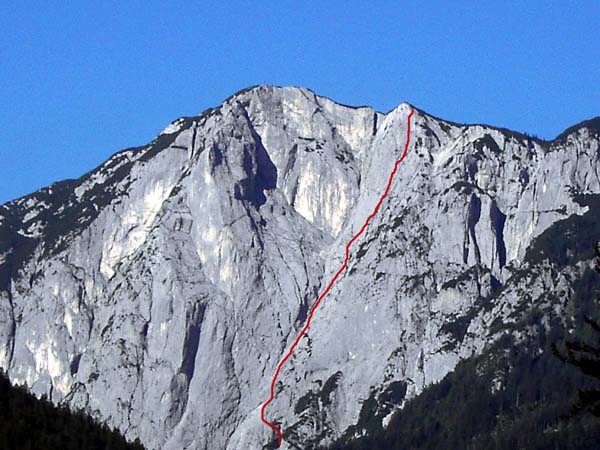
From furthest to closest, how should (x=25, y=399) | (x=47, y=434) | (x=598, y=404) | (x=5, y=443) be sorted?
(x=25, y=399), (x=47, y=434), (x=5, y=443), (x=598, y=404)

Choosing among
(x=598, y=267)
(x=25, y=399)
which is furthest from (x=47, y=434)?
(x=598, y=267)

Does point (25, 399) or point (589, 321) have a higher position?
point (25, 399)

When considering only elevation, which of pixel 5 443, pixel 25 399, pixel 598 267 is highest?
pixel 25 399

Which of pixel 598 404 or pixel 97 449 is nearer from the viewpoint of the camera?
pixel 598 404

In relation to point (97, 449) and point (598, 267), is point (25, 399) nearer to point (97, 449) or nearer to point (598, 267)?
point (97, 449)

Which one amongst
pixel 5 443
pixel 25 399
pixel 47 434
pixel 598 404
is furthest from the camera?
pixel 25 399

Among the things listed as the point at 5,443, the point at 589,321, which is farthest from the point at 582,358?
the point at 5,443
